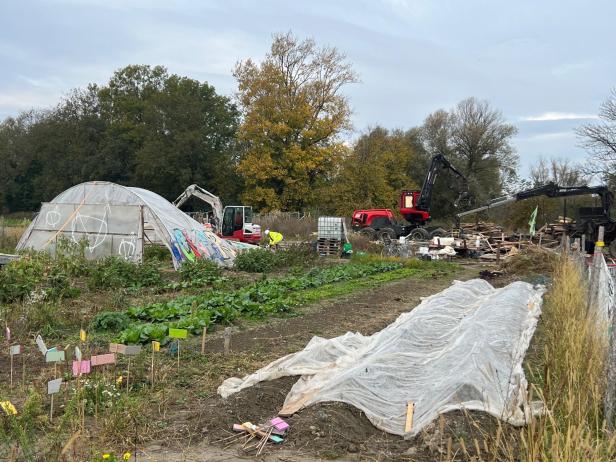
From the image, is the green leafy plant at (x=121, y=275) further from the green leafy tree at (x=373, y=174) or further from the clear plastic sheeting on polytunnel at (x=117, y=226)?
the green leafy tree at (x=373, y=174)

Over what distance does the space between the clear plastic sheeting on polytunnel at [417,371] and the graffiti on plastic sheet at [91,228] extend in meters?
12.6

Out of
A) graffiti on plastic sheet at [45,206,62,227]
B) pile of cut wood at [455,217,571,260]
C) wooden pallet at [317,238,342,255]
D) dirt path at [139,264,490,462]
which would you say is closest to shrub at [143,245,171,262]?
graffiti on plastic sheet at [45,206,62,227]

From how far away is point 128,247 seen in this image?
17266mm

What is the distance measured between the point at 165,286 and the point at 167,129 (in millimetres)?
34155

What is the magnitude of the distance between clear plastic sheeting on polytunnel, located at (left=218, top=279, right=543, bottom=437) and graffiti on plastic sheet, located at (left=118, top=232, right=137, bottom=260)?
11499 mm

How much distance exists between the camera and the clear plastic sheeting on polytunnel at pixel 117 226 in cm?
1720

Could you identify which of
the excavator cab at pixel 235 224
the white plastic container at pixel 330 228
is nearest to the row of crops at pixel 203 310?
the white plastic container at pixel 330 228

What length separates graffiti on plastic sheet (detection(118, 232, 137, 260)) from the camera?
17188 mm

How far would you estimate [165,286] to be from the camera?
42.0 ft

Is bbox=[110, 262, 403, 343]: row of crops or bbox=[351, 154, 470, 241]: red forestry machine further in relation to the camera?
bbox=[351, 154, 470, 241]: red forestry machine

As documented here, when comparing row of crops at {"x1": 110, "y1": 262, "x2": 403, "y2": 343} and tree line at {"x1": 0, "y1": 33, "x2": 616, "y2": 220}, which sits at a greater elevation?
tree line at {"x1": 0, "y1": 33, "x2": 616, "y2": 220}

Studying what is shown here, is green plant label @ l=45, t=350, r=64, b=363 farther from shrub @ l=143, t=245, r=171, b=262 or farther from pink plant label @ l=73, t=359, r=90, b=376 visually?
shrub @ l=143, t=245, r=171, b=262

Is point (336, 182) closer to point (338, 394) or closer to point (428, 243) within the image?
point (428, 243)

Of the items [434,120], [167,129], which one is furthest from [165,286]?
[434,120]
